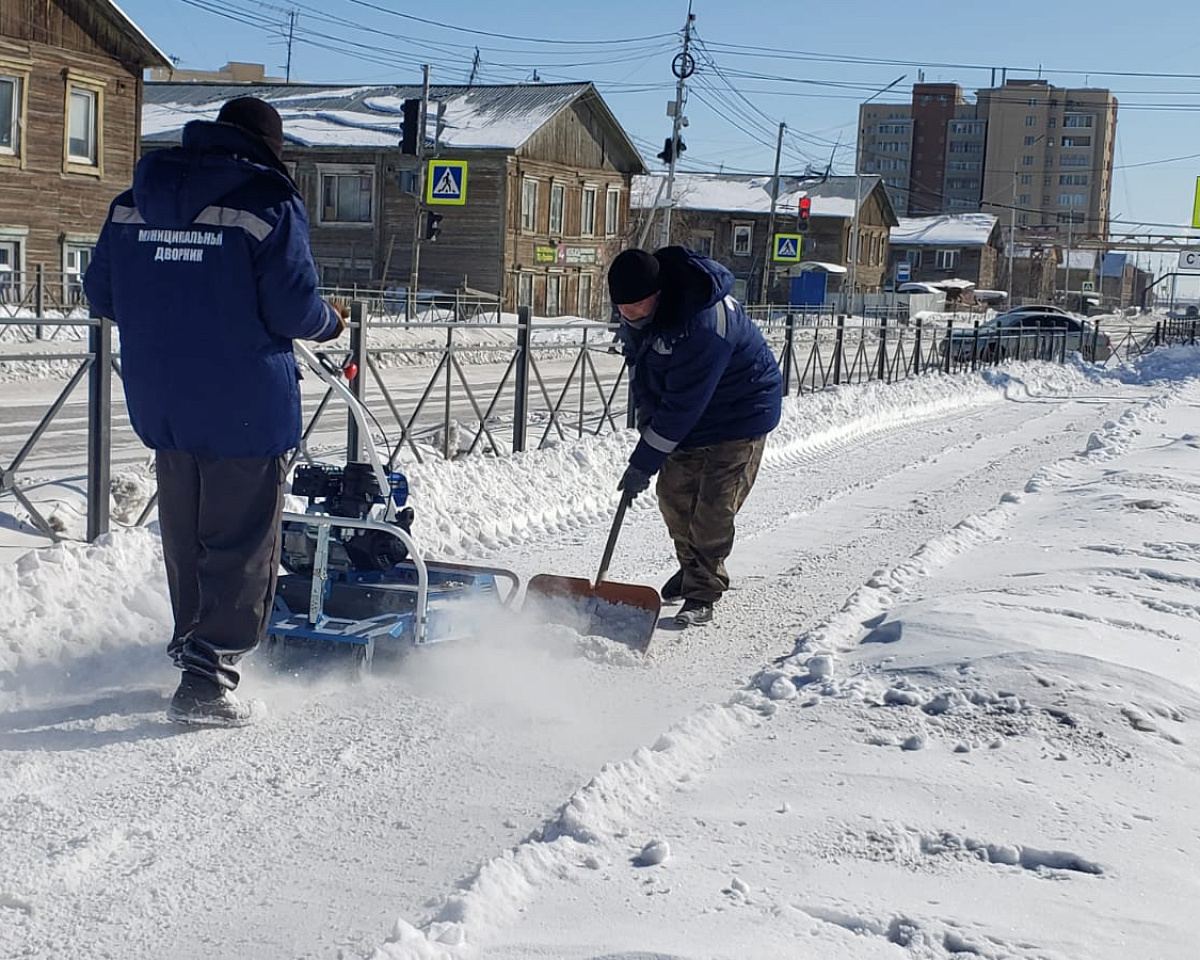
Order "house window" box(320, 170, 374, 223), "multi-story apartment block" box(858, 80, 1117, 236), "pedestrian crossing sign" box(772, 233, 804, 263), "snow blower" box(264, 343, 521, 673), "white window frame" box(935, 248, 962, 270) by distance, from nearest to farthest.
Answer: "snow blower" box(264, 343, 521, 673) < "house window" box(320, 170, 374, 223) < "pedestrian crossing sign" box(772, 233, 804, 263) < "white window frame" box(935, 248, 962, 270) < "multi-story apartment block" box(858, 80, 1117, 236)

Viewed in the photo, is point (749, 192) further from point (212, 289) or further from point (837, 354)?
point (212, 289)

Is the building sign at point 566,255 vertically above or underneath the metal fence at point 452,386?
above

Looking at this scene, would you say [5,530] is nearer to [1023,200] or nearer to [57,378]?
[57,378]

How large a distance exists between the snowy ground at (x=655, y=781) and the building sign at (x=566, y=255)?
37.2m

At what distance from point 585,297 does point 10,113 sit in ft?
80.9

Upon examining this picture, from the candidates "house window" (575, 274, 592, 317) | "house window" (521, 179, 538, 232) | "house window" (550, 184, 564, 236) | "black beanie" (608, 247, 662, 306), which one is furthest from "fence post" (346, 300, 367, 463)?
"house window" (575, 274, 592, 317)

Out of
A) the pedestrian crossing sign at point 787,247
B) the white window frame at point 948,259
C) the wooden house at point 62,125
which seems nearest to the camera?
the wooden house at point 62,125

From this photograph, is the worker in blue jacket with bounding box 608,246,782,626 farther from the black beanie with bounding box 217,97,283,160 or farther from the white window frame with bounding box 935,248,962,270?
the white window frame with bounding box 935,248,962,270

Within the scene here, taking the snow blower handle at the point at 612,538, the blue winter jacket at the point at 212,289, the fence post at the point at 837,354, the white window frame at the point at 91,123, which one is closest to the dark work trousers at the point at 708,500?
the snow blower handle at the point at 612,538

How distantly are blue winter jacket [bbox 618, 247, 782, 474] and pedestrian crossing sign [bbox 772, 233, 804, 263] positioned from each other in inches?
1533

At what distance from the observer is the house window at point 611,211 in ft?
158

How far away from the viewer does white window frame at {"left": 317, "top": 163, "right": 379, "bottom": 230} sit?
42188 millimetres

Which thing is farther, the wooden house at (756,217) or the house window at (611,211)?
the wooden house at (756,217)

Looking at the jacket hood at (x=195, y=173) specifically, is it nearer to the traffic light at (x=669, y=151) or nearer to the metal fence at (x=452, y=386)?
the metal fence at (x=452, y=386)
